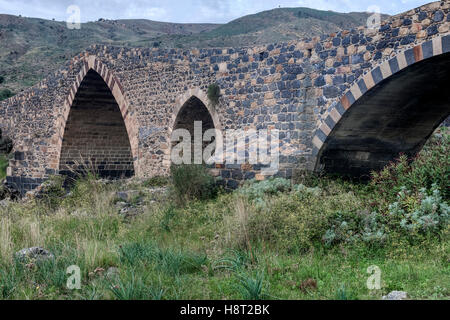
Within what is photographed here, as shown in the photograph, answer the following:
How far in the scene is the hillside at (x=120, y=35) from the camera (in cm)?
3444

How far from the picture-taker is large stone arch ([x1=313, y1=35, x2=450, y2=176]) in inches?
315

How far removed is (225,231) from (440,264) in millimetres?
2927

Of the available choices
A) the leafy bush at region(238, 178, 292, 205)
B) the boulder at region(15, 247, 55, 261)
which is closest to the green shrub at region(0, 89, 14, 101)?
the leafy bush at region(238, 178, 292, 205)

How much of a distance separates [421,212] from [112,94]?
12.4 m

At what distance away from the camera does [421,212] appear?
602 cm

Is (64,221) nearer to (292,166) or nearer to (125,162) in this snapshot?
(292,166)

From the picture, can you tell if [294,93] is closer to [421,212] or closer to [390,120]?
[390,120]

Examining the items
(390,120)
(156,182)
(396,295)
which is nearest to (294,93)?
(390,120)

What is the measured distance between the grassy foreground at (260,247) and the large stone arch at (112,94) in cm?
592

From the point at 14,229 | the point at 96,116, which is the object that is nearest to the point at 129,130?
the point at 96,116

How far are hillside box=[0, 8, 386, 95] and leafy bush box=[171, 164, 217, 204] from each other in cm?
2119

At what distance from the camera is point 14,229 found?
6.54 m

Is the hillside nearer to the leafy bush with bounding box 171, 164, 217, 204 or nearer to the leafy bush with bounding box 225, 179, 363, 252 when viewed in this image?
the leafy bush with bounding box 171, 164, 217, 204

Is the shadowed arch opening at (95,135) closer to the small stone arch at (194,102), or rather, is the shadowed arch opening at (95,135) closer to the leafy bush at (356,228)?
the small stone arch at (194,102)
